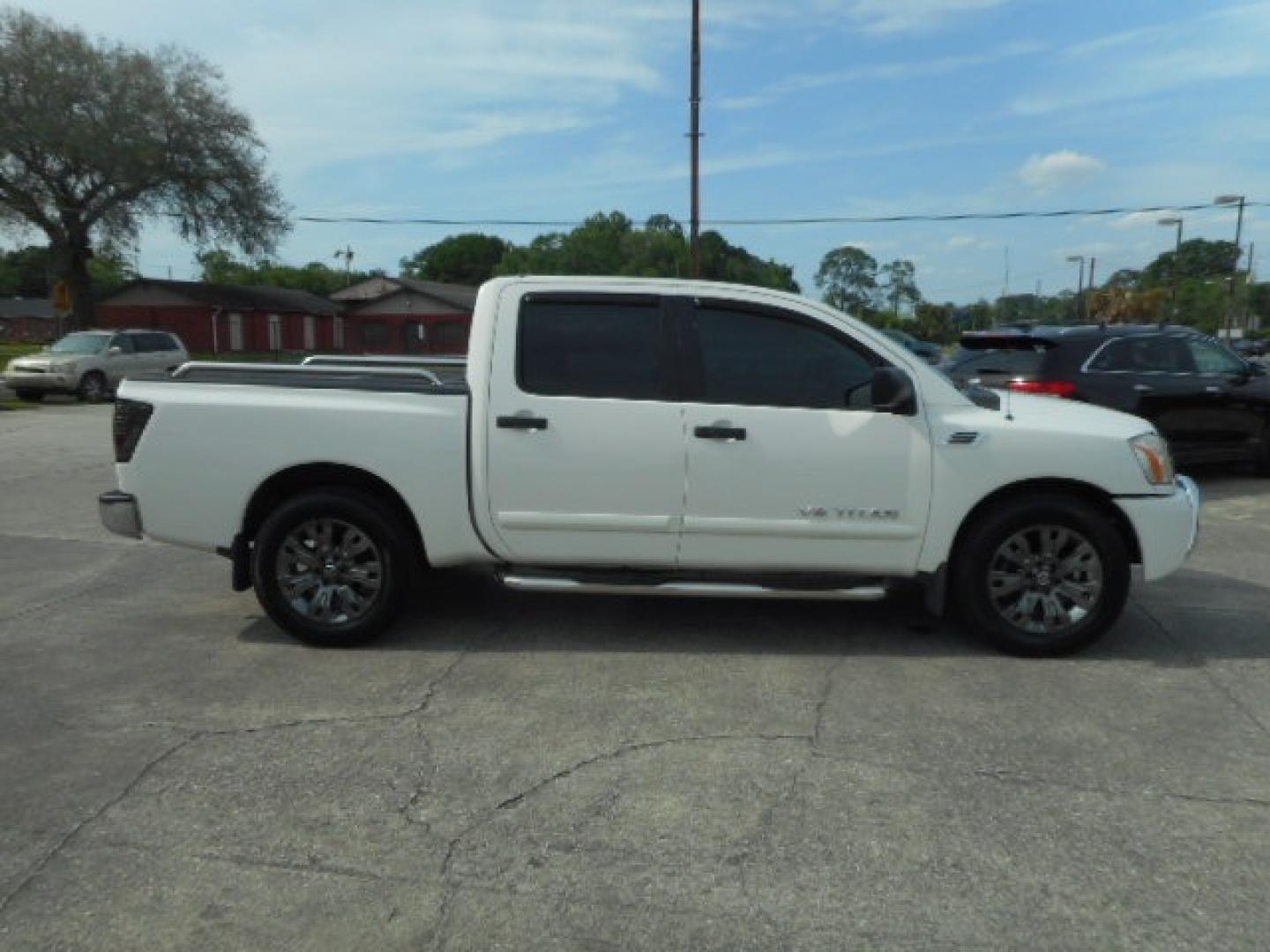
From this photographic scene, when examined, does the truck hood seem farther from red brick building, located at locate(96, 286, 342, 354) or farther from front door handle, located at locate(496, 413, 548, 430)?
red brick building, located at locate(96, 286, 342, 354)

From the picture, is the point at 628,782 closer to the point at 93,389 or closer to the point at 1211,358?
the point at 1211,358

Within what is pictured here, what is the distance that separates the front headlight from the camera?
498cm

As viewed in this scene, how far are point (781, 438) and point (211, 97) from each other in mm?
47192

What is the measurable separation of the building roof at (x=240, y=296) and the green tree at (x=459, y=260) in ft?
181

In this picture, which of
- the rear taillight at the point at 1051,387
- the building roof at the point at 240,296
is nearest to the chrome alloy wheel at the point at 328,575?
the rear taillight at the point at 1051,387

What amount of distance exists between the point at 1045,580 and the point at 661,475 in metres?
1.99

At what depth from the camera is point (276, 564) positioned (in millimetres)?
5059

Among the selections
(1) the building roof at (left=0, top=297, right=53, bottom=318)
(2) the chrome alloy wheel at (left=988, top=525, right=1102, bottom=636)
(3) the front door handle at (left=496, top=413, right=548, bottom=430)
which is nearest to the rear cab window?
(3) the front door handle at (left=496, top=413, right=548, bottom=430)

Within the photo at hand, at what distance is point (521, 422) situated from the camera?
4902 millimetres

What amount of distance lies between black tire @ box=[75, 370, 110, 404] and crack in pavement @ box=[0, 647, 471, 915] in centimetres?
2112

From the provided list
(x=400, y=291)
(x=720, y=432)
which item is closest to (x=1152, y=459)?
(x=720, y=432)

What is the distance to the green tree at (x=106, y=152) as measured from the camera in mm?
40156

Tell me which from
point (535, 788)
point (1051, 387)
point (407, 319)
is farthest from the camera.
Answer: point (407, 319)

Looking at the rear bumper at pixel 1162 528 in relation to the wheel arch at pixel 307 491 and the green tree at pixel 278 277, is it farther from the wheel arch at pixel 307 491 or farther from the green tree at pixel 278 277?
the green tree at pixel 278 277
